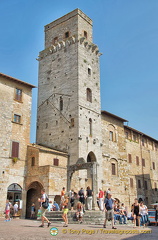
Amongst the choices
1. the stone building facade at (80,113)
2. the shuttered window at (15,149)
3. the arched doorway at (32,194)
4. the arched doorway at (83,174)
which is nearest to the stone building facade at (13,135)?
the shuttered window at (15,149)

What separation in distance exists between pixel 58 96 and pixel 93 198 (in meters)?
13.7

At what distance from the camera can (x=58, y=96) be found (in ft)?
103

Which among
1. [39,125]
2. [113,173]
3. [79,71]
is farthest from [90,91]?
[113,173]

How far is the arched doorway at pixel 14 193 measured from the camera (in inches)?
927

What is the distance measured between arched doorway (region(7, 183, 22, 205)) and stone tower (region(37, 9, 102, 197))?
566 centimetres

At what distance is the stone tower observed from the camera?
28625 mm

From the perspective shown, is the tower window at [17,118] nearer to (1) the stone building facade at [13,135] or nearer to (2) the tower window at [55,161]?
(1) the stone building facade at [13,135]

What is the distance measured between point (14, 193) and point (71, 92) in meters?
12.2

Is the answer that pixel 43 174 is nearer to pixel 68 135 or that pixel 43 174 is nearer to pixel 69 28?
pixel 68 135

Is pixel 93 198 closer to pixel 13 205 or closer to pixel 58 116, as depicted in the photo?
pixel 13 205

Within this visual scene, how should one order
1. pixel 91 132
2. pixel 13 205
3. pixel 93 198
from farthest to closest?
pixel 91 132 < pixel 13 205 < pixel 93 198

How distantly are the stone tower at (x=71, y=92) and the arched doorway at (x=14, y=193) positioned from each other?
5.66 m

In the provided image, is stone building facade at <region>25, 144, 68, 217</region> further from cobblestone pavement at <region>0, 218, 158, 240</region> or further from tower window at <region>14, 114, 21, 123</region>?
cobblestone pavement at <region>0, 218, 158, 240</region>

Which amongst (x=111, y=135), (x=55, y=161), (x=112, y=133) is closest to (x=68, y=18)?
(x=112, y=133)
